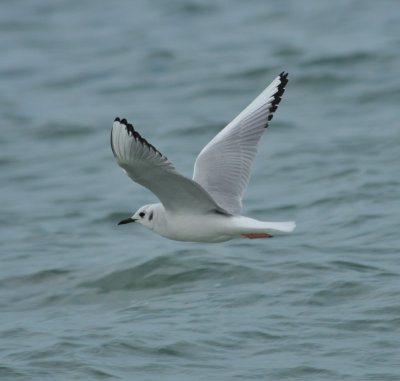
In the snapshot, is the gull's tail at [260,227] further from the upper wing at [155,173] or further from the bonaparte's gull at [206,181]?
the upper wing at [155,173]

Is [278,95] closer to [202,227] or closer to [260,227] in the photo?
[202,227]

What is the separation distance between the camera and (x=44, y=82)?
1513cm

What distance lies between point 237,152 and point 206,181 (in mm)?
398

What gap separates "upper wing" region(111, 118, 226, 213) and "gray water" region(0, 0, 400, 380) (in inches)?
50.3

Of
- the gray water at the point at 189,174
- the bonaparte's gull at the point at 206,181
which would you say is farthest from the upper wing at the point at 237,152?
the gray water at the point at 189,174

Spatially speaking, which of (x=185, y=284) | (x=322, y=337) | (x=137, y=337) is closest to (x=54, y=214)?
(x=185, y=284)

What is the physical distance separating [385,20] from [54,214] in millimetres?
7109

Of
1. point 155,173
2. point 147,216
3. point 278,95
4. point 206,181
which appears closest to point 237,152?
point 206,181

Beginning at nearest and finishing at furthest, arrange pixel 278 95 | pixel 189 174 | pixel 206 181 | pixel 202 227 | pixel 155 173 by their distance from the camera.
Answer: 1. pixel 155 173
2. pixel 202 227
3. pixel 206 181
4. pixel 278 95
5. pixel 189 174

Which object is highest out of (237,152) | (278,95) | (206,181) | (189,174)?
(189,174)

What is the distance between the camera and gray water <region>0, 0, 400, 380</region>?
7.89m

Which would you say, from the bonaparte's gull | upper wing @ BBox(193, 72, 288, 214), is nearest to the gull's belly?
the bonaparte's gull

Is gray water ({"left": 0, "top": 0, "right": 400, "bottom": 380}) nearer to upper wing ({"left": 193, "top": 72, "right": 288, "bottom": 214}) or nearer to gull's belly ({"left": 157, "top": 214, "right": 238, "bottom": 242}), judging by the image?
gull's belly ({"left": 157, "top": 214, "right": 238, "bottom": 242})

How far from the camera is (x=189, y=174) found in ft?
37.4
